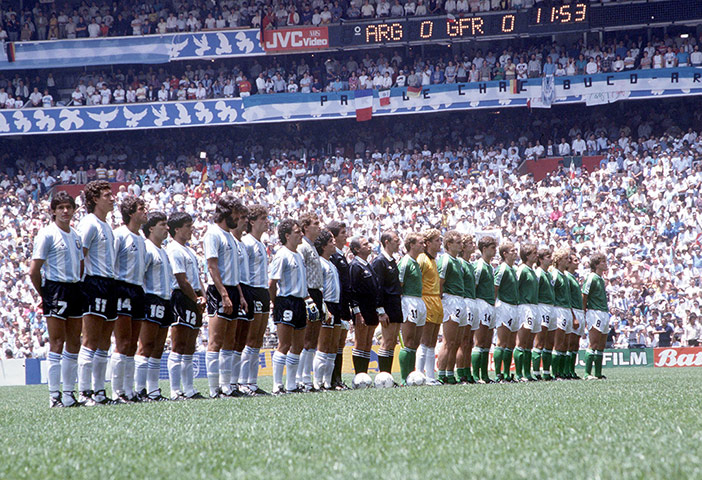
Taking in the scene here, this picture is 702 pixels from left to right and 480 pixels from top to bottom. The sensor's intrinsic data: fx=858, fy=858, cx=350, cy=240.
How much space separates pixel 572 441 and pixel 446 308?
7.20m

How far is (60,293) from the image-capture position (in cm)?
738

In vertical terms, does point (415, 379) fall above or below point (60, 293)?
below

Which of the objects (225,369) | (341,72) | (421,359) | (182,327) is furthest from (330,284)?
(341,72)

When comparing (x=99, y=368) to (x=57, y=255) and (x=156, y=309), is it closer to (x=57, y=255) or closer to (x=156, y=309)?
(x=156, y=309)

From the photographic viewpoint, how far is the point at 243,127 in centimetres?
3806

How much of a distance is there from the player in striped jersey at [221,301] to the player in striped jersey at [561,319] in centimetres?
662

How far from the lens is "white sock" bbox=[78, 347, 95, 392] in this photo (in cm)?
755

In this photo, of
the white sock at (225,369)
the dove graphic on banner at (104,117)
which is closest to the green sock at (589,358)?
the white sock at (225,369)

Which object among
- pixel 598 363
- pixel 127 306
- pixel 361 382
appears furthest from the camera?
pixel 598 363

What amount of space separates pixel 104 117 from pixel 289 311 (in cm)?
2914

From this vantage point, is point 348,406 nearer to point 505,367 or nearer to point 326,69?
point 505,367

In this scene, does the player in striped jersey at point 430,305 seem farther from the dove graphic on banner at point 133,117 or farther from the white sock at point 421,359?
the dove graphic on banner at point 133,117

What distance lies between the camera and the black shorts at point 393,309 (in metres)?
10.4

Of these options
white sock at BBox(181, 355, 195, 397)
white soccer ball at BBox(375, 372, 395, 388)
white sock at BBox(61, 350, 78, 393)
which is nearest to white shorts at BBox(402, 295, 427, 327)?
white soccer ball at BBox(375, 372, 395, 388)
